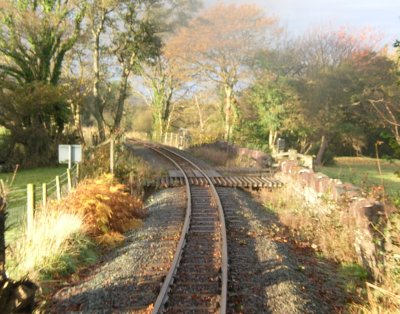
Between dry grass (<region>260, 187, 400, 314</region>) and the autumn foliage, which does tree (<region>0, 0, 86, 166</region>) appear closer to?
the autumn foliage

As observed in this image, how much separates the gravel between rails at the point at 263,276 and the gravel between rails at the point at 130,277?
3.80 ft

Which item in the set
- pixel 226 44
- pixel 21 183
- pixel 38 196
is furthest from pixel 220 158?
pixel 226 44

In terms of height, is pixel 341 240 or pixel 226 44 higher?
pixel 226 44

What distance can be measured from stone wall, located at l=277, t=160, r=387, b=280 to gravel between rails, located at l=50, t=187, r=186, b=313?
338 centimetres

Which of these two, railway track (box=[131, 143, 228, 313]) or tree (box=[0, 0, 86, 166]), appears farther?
tree (box=[0, 0, 86, 166])

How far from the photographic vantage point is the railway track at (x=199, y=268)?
19.1 feet

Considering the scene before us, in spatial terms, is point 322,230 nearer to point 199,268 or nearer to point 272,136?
point 199,268

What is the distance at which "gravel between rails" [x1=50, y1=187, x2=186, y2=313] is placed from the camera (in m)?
5.84

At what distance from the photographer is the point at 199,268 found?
7250mm

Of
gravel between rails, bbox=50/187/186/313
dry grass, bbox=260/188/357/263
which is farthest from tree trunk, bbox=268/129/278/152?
gravel between rails, bbox=50/187/186/313

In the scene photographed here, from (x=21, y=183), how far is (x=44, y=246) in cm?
1284

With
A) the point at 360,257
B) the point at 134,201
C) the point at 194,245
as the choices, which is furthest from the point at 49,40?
the point at 360,257

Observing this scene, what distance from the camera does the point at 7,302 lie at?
4.01 m

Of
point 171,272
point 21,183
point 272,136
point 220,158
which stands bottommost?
point 171,272
